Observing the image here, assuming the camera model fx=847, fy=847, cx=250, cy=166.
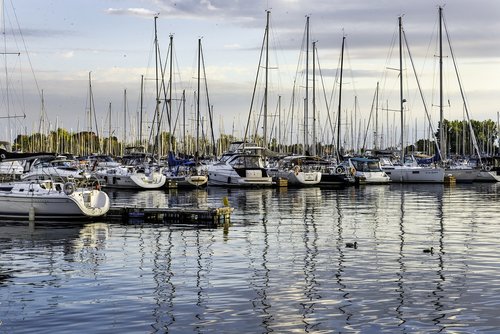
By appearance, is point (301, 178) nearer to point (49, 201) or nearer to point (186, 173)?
point (186, 173)

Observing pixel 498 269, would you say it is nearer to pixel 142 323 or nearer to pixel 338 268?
pixel 338 268

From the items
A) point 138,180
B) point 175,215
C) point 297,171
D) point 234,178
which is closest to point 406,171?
point 297,171

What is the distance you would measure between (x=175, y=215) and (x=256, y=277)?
1887cm

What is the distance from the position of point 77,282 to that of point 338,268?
8.13 m

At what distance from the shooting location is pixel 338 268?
26.8 meters

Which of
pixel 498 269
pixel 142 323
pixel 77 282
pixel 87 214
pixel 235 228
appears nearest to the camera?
pixel 142 323

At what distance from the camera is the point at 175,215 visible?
4347cm

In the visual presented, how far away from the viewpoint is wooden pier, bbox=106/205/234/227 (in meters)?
42.1

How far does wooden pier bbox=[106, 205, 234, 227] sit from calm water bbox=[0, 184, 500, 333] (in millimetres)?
1048

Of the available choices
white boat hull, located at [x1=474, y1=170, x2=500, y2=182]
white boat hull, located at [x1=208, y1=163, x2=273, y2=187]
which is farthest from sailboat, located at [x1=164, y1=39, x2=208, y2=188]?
white boat hull, located at [x1=474, y1=170, x2=500, y2=182]

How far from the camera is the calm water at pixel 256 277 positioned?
1939 cm

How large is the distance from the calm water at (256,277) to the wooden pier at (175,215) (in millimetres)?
1048

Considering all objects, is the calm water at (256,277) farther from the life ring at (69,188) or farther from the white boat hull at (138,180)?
the white boat hull at (138,180)

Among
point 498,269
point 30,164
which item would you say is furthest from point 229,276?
point 30,164
